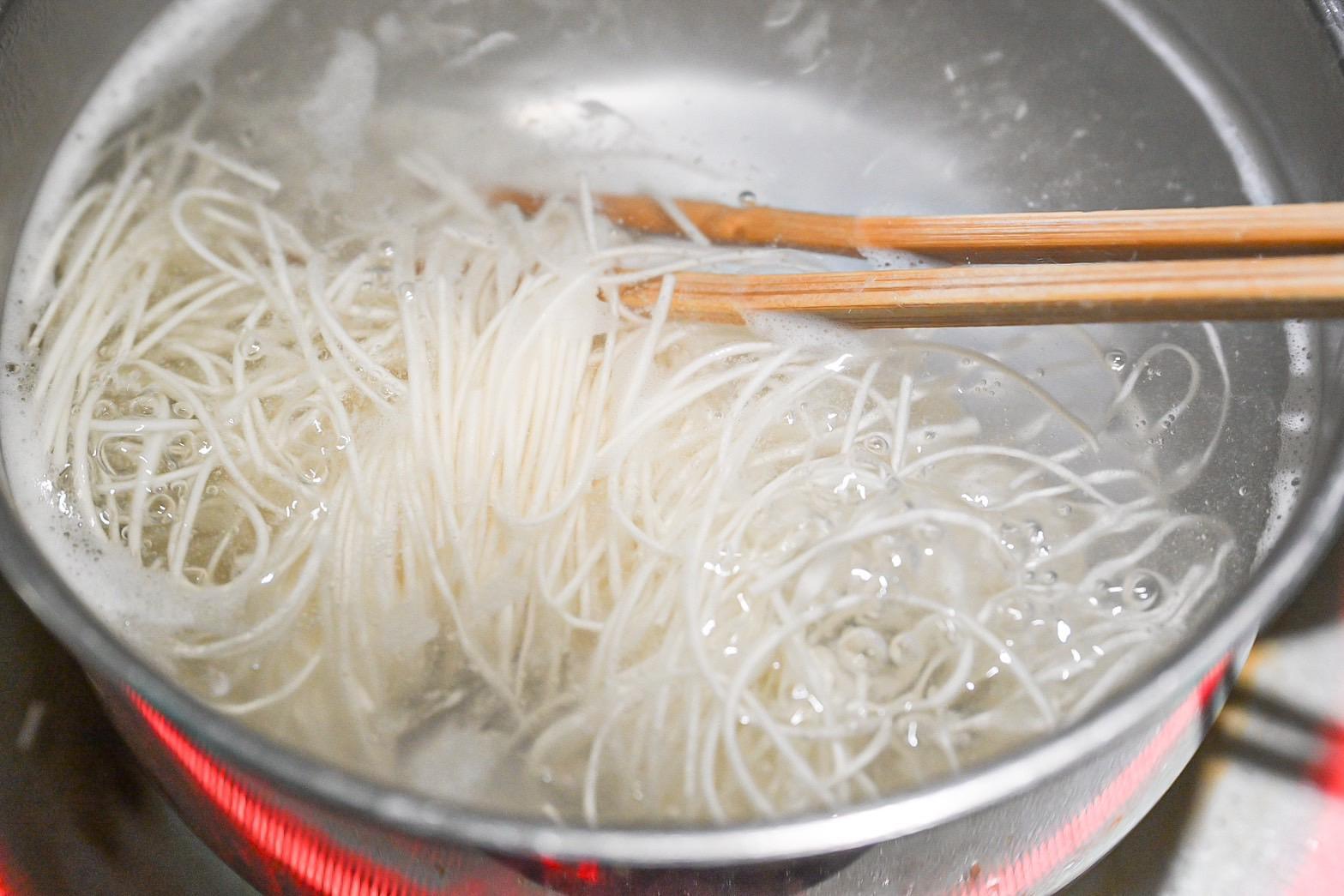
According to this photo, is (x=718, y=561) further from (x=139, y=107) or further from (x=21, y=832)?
(x=139, y=107)

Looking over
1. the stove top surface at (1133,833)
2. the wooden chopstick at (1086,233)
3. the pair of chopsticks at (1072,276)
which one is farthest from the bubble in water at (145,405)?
the wooden chopstick at (1086,233)

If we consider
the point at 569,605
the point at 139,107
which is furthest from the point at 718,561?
the point at 139,107

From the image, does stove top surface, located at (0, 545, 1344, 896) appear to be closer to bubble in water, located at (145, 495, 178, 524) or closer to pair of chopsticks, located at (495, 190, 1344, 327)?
bubble in water, located at (145, 495, 178, 524)

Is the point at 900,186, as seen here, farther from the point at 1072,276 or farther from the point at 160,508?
the point at 160,508

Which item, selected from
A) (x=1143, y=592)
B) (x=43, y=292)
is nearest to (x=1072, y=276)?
(x=1143, y=592)

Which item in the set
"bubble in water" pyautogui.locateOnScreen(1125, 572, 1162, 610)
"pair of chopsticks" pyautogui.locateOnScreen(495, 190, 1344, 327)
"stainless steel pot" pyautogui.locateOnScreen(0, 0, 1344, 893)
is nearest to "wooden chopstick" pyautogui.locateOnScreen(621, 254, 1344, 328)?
"pair of chopsticks" pyautogui.locateOnScreen(495, 190, 1344, 327)

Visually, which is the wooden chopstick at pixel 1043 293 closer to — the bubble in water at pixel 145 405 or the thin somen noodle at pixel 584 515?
the thin somen noodle at pixel 584 515
